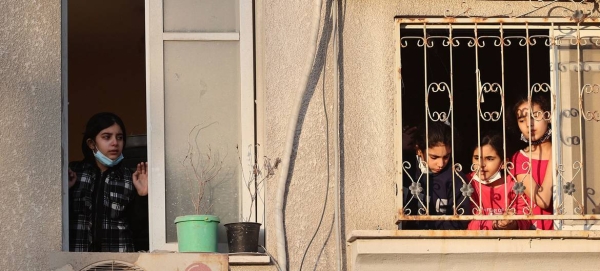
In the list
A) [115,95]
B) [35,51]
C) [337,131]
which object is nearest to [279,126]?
[337,131]

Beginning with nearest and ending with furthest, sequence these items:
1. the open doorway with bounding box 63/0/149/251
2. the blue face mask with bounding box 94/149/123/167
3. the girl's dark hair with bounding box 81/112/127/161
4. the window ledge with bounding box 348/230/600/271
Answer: the window ledge with bounding box 348/230/600/271 < the blue face mask with bounding box 94/149/123/167 < the girl's dark hair with bounding box 81/112/127/161 < the open doorway with bounding box 63/0/149/251

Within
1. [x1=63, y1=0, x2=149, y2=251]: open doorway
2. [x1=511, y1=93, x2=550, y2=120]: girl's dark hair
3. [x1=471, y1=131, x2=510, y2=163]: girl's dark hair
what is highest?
[x1=63, y1=0, x2=149, y2=251]: open doorway

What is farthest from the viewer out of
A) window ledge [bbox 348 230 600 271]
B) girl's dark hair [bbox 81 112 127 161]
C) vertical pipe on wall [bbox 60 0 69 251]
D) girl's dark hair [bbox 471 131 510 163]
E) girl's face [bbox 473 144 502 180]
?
girl's dark hair [bbox 81 112 127 161]

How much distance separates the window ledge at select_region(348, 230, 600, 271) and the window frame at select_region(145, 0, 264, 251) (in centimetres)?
104

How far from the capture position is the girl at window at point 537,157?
9547 mm

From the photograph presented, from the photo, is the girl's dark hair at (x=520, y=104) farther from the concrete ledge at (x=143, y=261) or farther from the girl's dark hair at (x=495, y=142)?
the concrete ledge at (x=143, y=261)

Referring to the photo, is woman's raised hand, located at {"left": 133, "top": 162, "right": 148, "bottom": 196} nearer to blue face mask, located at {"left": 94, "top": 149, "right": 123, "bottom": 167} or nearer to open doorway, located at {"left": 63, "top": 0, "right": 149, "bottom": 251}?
blue face mask, located at {"left": 94, "top": 149, "right": 123, "bottom": 167}

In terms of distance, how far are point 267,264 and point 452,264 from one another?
3.91ft

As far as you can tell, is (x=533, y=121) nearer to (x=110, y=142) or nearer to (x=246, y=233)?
(x=246, y=233)

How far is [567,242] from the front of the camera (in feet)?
29.5

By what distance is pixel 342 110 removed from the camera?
9.38m

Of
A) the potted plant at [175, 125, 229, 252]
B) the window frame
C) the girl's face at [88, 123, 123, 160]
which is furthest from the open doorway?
the potted plant at [175, 125, 229, 252]

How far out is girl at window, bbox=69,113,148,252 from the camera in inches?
384

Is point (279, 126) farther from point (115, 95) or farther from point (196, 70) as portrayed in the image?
point (115, 95)
